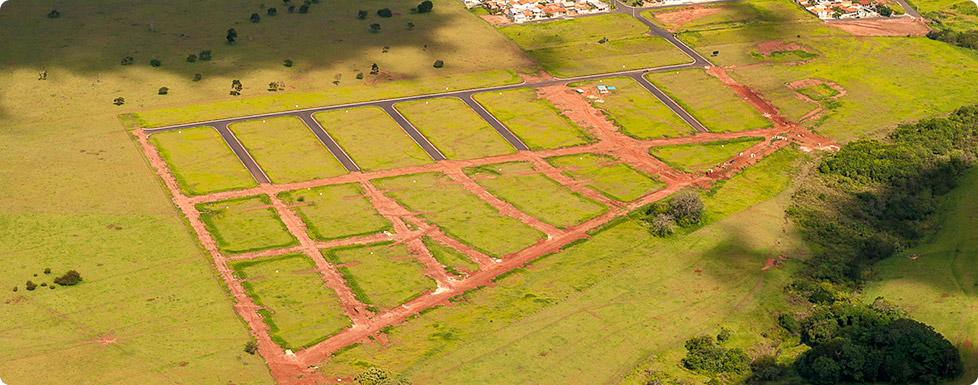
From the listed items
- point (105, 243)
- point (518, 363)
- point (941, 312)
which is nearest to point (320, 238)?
point (105, 243)

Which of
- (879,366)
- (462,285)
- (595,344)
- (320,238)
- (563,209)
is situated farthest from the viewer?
(563,209)

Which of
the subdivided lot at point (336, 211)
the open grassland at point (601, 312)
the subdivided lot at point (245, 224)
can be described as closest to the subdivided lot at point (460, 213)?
the subdivided lot at point (336, 211)

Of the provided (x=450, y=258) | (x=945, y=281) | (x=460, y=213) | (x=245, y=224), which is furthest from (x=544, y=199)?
(x=945, y=281)

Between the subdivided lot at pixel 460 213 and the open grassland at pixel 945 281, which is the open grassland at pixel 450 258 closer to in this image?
the subdivided lot at pixel 460 213

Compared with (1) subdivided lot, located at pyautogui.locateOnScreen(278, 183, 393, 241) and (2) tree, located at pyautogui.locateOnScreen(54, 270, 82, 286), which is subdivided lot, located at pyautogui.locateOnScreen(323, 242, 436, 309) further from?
(2) tree, located at pyautogui.locateOnScreen(54, 270, 82, 286)

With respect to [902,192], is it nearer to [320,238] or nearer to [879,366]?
[879,366]

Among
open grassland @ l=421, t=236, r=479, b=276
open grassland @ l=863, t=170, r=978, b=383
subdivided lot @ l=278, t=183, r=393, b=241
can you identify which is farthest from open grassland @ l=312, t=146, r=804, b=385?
subdivided lot @ l=278, t=183, r=393, b=241
